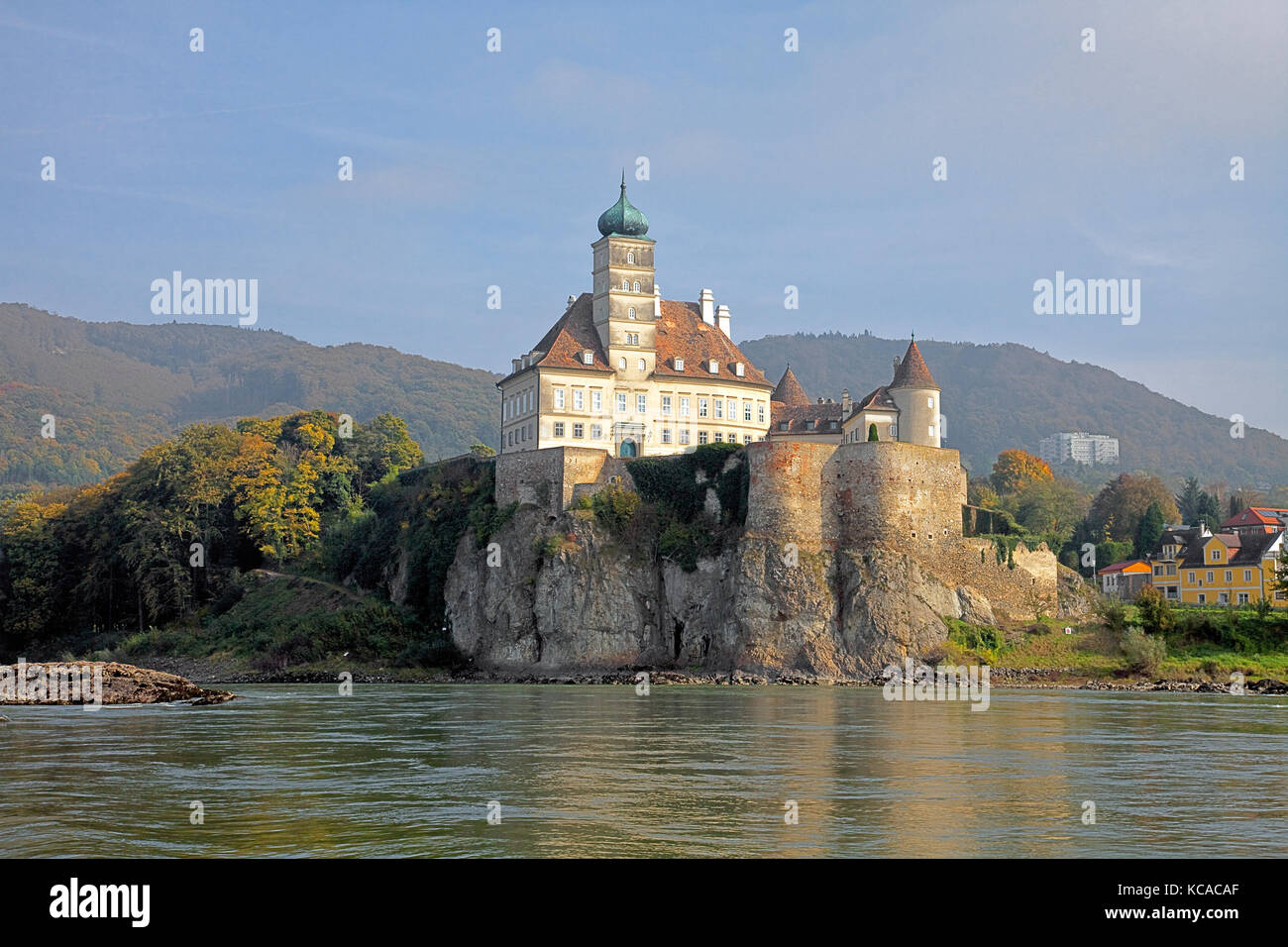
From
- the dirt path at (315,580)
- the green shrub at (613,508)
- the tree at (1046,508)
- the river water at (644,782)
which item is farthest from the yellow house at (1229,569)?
the dirt path at (315,580)

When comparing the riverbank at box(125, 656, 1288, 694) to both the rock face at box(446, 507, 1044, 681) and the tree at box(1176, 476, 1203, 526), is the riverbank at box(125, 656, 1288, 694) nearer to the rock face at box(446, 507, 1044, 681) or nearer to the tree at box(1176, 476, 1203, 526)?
the rock face at box(446, 507, 1044, 681)

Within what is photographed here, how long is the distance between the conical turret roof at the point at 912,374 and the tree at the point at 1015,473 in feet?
162

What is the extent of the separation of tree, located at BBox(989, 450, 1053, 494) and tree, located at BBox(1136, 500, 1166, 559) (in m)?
22.0

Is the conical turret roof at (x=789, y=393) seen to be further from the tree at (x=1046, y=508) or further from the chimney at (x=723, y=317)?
the tree at (x=1046, y=508)

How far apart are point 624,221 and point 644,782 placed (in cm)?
5309

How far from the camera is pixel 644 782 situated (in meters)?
24.4

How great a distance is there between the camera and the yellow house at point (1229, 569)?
7212cm

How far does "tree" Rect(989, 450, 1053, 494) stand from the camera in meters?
Answer: 119

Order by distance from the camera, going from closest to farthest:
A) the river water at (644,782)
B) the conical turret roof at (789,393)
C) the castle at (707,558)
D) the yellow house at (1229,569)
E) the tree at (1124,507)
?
1. the river water at (644,782)
2. the castle at (707,558)
3. the yellow house at (1229,569)
4. the conical turret roof at (789,393)
5. the tree at (1124,507)

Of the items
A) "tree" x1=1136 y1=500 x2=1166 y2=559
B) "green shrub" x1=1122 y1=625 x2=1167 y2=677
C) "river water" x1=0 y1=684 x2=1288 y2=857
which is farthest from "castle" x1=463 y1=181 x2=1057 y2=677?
"tree" x1=1136 y1=500 x2=1166 y2=559

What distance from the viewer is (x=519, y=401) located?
74000 millimetres

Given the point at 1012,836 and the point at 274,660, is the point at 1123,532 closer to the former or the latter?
the point at 274,660

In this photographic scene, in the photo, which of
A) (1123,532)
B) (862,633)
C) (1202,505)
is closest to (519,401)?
(862,633)
